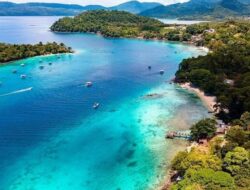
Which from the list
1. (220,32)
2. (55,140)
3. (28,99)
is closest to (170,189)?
(55,140)

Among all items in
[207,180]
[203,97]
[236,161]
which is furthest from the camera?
[203,97]

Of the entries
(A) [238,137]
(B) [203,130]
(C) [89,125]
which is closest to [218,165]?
(A) [238,137]

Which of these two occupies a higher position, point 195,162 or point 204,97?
point 195,162

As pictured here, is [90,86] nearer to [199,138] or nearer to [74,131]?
[74,131]

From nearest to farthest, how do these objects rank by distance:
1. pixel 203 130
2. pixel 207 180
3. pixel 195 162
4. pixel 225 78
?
pixel 207 180 < pixel 195 162 < pixel 203 130 < pixel 225 78

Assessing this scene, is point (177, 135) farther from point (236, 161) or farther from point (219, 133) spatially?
point (236, 161)

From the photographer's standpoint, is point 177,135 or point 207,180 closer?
point 207,180
